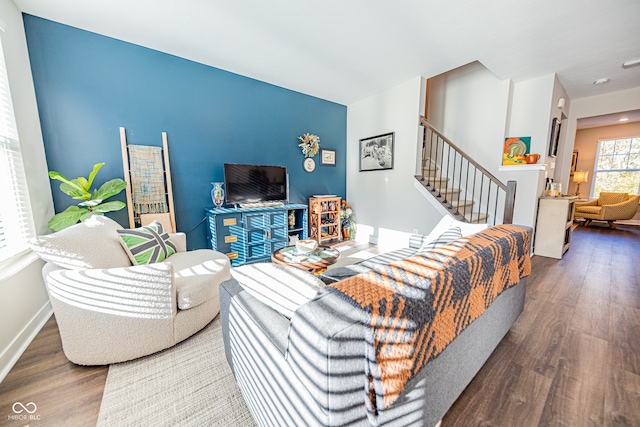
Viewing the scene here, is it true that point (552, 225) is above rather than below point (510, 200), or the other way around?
below

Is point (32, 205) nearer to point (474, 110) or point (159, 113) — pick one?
point (159, 113)

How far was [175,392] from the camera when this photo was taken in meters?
1.22

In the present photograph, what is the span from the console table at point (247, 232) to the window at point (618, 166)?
839cm

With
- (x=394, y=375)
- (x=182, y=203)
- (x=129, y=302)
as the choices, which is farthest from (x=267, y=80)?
(x=394, y=375)

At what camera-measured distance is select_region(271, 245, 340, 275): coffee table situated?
181cm

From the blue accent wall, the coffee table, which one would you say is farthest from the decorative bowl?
the blue accent wall

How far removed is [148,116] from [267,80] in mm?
1683

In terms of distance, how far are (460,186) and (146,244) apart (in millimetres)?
4417

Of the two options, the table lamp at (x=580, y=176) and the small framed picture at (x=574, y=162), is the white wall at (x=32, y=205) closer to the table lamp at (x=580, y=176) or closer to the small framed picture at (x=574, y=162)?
the table lamp at (x=580, y=176)

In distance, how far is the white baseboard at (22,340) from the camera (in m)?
1.34

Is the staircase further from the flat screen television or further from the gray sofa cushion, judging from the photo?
the gray sofa cushion

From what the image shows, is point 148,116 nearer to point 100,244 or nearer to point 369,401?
point 100,244

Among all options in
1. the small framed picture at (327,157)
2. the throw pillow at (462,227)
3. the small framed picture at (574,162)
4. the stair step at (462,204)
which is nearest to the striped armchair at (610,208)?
the small framed picture at (574,162)

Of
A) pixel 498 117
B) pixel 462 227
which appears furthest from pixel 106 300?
pixel 498 117
